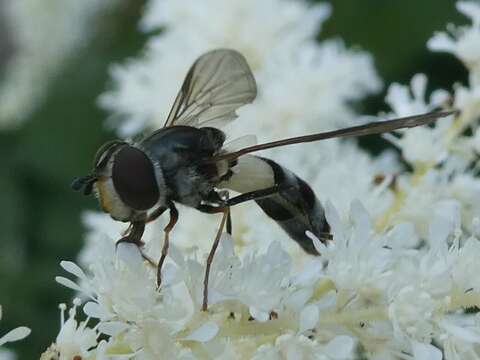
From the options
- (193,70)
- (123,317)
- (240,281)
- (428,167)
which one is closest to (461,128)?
(428,167)

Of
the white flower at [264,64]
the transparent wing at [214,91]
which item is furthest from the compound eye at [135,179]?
the white flower at [264,64]

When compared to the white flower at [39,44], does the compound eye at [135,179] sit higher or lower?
lower

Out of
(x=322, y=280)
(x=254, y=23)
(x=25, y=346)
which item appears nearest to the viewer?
(x=322, y=280)

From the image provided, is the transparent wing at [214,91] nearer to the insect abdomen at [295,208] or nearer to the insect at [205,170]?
the insect at [205,170]

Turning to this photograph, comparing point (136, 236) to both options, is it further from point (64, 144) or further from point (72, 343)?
→ point (64, 144)

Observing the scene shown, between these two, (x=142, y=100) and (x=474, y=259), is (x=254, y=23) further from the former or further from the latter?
(x=474, y=259)

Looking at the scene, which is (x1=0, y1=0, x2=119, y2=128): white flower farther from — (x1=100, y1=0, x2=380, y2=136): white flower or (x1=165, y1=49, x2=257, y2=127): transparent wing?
(x1=165, y1=49, x2=257, y2=127): transparent wing
